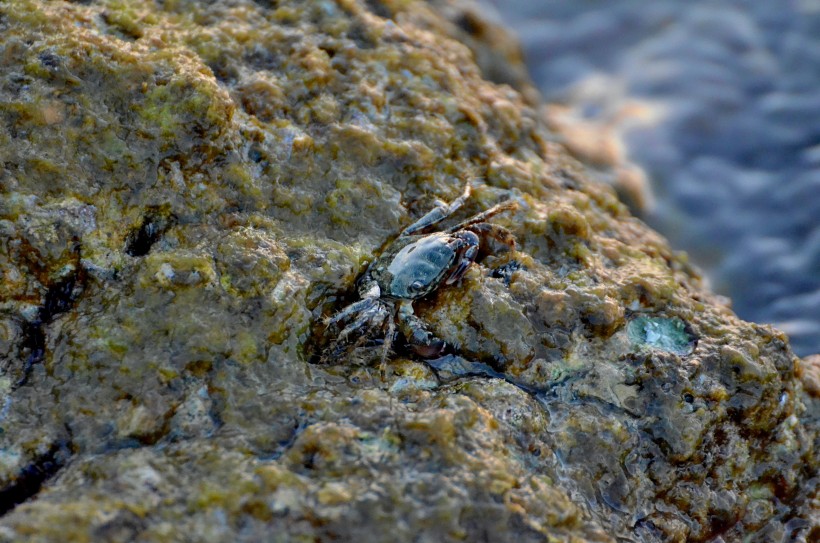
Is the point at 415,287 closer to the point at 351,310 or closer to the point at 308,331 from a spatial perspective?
the point at 351,310

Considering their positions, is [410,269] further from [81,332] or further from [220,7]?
[220,7]

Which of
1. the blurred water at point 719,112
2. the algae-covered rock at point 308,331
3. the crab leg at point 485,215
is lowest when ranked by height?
the algae-covered rock at point 308,331

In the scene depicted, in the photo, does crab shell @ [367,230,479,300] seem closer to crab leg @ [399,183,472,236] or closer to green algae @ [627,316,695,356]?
crab leg @ [399,183,472,236]

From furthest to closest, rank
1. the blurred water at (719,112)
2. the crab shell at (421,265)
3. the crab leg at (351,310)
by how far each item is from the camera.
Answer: the blurred water at (719,112) → the crab shell at (421,265) → the crab leg at (351,310)

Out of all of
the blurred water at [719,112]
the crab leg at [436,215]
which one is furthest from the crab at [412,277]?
the blurred water at [719,112]

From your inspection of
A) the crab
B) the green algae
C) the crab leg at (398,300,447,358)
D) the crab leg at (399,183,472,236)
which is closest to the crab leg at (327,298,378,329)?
the crab

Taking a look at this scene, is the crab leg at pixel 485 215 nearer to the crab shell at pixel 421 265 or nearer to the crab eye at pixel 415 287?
the crab shell at pixel 421 265

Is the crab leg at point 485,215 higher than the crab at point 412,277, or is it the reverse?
the crab leg at point 485,215

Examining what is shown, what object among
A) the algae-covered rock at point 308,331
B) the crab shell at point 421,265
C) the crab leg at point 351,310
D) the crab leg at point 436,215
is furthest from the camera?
the crab leg at point 436,215
